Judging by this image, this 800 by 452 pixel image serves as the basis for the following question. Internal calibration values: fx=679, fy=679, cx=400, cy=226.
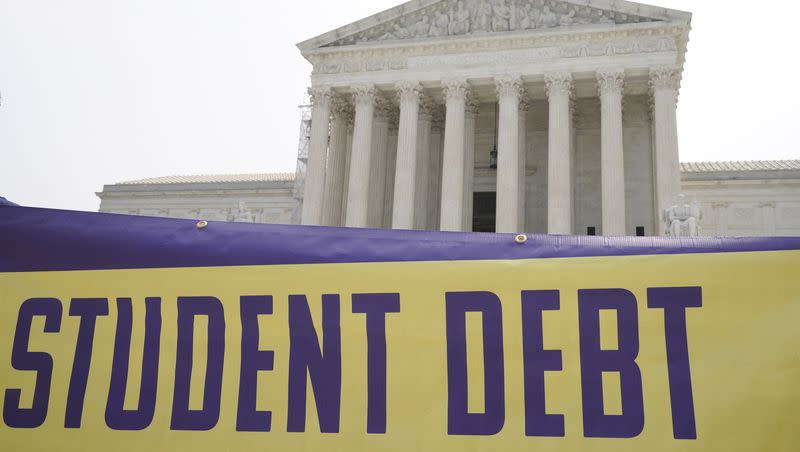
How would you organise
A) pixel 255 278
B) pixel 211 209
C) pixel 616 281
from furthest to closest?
1. pixel 211 209
2. pixel 255 278
3. pixel 616 281

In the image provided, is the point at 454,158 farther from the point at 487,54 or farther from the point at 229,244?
the point at 229,244

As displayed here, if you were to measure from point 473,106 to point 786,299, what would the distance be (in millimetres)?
34506

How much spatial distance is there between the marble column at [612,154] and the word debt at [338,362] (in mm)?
29038

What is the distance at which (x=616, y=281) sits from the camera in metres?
4.16

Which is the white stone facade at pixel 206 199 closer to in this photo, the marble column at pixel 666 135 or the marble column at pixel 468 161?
the marble column at pixel 468 161

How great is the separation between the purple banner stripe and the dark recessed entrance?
118 ft

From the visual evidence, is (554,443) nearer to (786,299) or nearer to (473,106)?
(786,299)

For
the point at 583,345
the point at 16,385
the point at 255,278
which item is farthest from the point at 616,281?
the point at 16,385

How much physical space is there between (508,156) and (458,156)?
2.59 metres

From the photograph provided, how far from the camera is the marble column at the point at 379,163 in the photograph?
3828 cm

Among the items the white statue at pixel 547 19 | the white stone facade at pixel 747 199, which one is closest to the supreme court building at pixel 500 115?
the white statue at pixel 547 19

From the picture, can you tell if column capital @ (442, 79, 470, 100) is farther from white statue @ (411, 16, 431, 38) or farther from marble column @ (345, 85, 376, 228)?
marble column @ (345, 85, 376, 228)

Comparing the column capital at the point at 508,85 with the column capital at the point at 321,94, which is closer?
the column capital at the point at 508,85

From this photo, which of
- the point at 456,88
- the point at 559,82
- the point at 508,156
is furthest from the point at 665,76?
the point at 456,88
